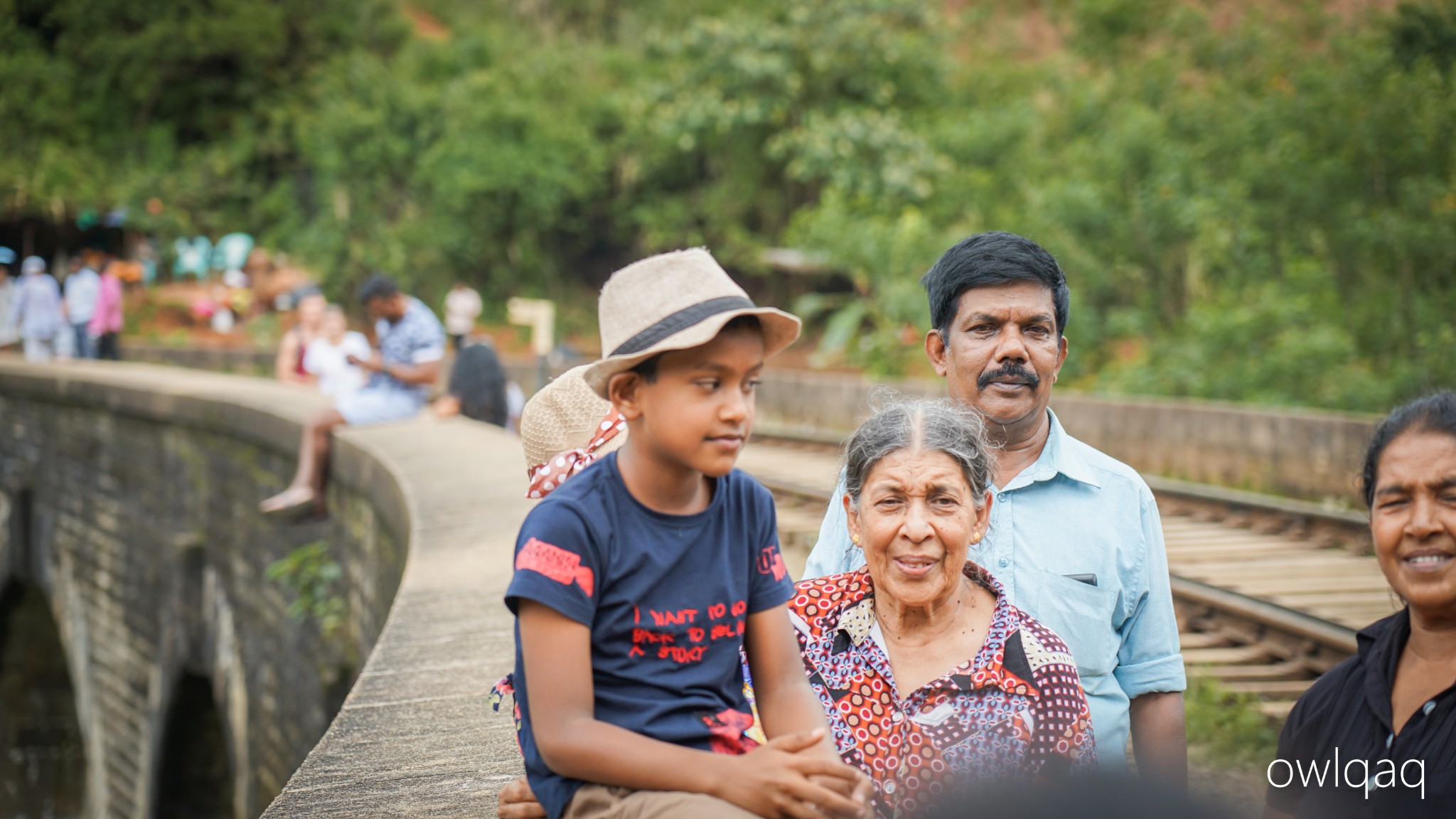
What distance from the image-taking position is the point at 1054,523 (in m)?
2.60

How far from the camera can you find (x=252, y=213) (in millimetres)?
30875

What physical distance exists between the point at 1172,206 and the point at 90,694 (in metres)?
13.3

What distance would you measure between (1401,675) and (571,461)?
1648 mm

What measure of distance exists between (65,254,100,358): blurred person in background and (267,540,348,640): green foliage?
41.0ft

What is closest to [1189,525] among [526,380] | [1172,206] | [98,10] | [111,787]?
[1172,206]

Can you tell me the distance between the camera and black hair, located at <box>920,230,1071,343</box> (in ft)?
8.76

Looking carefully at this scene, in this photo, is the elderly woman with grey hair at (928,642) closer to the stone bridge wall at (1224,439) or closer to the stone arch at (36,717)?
the stone bridge wall at (1224,439)

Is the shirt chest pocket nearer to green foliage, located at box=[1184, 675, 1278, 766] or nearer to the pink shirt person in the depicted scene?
green foliage, located at box=[1184, 675, 1278, 766]

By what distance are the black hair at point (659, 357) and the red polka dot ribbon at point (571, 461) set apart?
80 centimetres

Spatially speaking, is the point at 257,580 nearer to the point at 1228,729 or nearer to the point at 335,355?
the point at 335,355

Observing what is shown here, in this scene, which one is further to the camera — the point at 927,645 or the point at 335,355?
the point at 335,355

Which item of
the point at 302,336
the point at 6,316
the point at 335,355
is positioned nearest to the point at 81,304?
the point at 6,316

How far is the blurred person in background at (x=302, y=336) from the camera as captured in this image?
11.0 metres

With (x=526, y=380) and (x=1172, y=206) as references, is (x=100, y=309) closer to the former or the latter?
(x=526, y=380)
